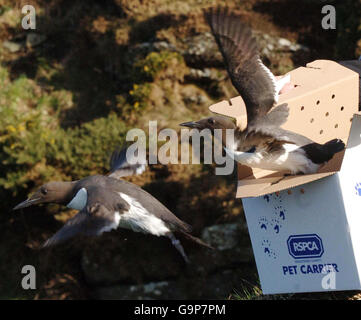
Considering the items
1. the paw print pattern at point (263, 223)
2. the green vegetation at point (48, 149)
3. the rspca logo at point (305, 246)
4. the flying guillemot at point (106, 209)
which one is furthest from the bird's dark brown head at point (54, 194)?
the green vegetation at point (48, 149)

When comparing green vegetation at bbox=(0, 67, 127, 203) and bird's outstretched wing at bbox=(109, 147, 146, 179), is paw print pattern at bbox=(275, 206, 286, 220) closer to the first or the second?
bird's outstretched wing at bbox=(109, 147, 146, 179)

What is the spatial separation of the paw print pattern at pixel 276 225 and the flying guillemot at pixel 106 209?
15.6 inches

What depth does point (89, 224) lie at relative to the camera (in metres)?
2.92

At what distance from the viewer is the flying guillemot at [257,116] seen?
301 centimetres

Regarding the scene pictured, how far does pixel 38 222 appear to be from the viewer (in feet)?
21.1

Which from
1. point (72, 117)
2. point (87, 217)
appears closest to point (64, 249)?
point (72, 117)

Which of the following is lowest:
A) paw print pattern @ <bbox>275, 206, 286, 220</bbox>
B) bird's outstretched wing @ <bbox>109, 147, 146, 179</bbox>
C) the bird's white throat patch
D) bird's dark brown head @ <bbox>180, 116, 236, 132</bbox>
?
bird's outstretched wing @ <bbox>109, 147, 146, 179</bbox>

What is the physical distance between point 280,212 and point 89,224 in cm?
101

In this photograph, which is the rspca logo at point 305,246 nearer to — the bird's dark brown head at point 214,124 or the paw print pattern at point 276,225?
the paw print pattern at point 276,225

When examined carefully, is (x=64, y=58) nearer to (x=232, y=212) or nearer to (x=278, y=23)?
(x=278, y=23)

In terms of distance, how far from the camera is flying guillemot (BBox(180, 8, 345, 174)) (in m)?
3.01

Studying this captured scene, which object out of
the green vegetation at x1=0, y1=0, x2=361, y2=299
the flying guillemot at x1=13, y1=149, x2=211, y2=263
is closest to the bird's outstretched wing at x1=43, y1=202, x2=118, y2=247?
the flying guillemot at x1=13, y1=149, x2=211, y2=263

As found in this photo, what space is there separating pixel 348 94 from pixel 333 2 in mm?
3673

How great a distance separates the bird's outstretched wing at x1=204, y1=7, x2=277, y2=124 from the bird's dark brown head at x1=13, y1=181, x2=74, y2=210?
3.74ft
